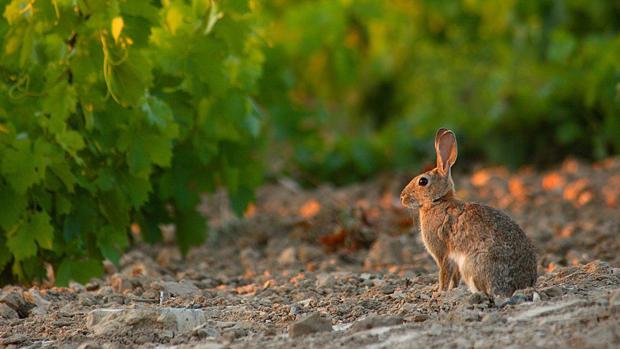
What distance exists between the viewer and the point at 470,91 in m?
12.1

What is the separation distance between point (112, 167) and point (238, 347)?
2.18m

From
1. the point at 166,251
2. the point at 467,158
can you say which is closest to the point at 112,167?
the point at 166,251

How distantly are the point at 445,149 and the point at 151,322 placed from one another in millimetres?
1702

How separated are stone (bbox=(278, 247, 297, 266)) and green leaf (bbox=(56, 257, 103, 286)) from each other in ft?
4.81

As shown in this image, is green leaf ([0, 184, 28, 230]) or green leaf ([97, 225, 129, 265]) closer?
green leaf ([0, 184, 28, 230])

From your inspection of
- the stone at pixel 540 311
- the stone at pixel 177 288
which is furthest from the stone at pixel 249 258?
the stone at pixel 540 311

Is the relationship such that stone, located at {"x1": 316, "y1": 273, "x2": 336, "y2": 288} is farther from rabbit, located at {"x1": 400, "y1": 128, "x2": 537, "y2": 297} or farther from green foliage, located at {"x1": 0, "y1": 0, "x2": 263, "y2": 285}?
green foliage, located at {"x1": 0, "y1": 0, "x2": 263, "y2": 285}

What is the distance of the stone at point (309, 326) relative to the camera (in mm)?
4586

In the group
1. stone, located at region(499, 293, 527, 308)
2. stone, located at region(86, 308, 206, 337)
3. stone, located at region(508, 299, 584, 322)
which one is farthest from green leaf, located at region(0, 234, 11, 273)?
stone, located at region(508, 299, 584, 322)

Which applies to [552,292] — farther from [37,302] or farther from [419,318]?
[37,302]

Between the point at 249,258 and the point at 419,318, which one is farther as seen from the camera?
the point at 249,258

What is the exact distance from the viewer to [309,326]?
182 inches

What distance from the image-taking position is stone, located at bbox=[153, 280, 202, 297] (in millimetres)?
5867

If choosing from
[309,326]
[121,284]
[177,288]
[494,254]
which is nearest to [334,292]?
[177,288]
